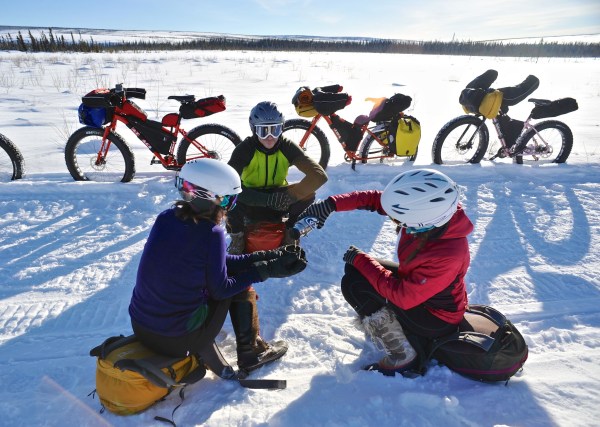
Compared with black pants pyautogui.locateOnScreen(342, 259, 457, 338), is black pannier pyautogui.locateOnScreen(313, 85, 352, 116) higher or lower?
higher

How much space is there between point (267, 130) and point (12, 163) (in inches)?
137

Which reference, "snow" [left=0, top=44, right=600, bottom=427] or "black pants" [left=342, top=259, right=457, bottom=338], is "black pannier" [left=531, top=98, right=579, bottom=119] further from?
"black pants" [left=342, top=259, right=457, bottom=338]

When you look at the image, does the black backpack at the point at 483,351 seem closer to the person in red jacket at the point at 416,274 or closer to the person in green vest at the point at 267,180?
the person in red jacket at the point at 416,274

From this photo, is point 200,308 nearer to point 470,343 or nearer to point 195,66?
point 470,343

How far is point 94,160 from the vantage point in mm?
4820

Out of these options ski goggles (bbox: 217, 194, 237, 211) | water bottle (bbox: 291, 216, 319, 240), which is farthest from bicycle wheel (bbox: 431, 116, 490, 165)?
ski goggles (bbox: 217, 194, 237, 211)

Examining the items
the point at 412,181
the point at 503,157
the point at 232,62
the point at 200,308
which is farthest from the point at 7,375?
the point at 232,62

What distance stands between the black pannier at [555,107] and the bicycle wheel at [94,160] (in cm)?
575

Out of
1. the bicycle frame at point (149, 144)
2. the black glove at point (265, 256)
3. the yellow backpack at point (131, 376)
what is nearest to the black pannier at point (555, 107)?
the bicycle frame at point (149, 144)

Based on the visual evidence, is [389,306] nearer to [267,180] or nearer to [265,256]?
[265,256]

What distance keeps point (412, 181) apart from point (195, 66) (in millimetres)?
15667

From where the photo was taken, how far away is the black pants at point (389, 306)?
92.7 inches

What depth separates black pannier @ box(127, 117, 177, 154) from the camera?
4730mm

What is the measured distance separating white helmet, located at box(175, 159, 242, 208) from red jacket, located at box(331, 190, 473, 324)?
104cm
